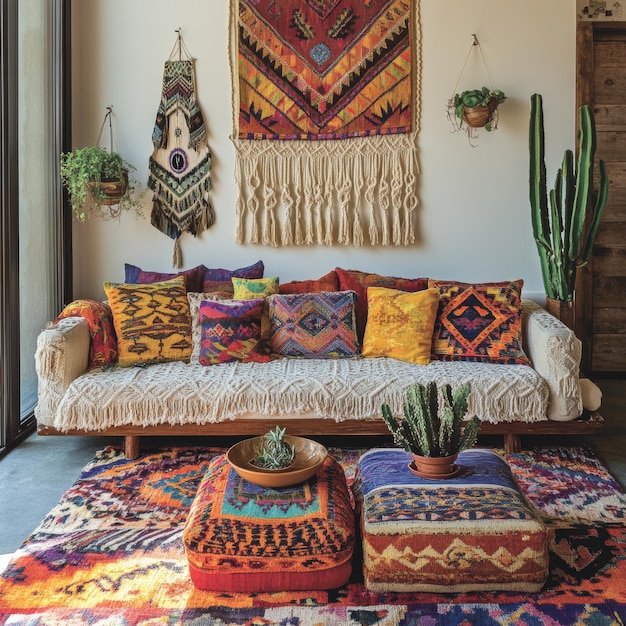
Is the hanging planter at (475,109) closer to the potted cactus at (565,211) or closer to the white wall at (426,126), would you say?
the white wall at (426,126)

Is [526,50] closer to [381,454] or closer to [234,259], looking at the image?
→ [234,259]

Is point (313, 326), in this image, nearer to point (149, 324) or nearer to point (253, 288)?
point (253, 288)

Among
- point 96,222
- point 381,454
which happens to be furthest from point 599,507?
point 96,222

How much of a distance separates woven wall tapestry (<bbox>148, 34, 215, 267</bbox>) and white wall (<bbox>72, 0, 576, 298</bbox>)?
0.17 ft

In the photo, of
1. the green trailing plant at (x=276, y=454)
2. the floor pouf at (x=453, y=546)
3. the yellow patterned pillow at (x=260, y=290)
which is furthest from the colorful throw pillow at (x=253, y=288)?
the floor pouf at (x=453, y=546)

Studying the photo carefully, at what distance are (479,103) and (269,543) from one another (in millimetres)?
2785

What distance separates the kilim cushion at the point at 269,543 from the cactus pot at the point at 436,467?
0.30m

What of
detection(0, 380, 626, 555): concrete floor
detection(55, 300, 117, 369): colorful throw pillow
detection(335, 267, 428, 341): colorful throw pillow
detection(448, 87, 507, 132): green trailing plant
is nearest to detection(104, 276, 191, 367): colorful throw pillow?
detection(55, 300, 117, 369): colorful throw pillow

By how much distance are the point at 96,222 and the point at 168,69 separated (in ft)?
3.21

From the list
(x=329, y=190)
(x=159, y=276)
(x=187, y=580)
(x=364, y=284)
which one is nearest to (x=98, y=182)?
(x=159, y=276)

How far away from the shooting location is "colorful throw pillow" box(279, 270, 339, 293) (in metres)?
3.97

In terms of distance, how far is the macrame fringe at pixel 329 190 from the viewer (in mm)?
4203

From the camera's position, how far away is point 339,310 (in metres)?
3.76

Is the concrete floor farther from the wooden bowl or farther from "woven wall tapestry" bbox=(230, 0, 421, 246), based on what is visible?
"woven wall tapestry" bbox=(230, 0, 421, 246)
